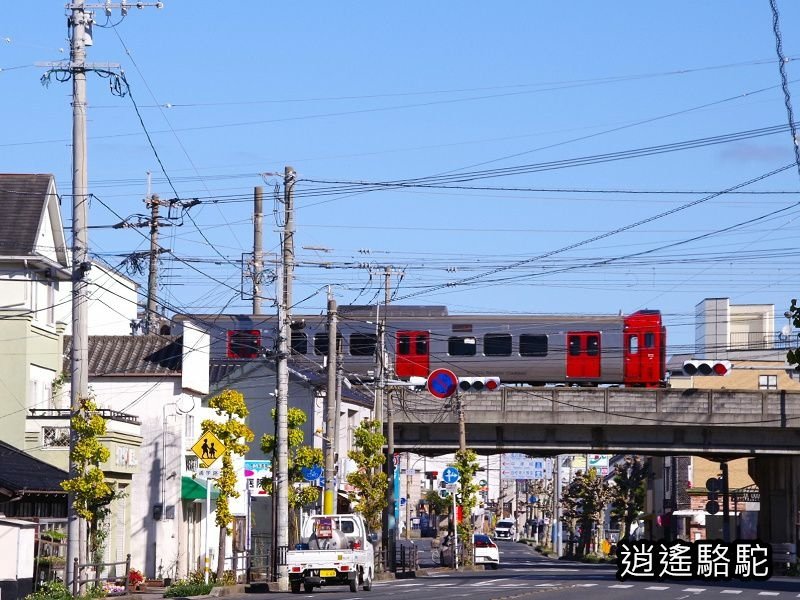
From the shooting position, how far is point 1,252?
118 feet

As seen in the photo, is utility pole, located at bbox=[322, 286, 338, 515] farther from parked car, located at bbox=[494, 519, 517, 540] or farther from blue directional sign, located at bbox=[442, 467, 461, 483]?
parked car, located at bbox=[494, 519, 517, 540]

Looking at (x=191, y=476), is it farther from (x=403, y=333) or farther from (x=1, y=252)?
(x=403, y=333)

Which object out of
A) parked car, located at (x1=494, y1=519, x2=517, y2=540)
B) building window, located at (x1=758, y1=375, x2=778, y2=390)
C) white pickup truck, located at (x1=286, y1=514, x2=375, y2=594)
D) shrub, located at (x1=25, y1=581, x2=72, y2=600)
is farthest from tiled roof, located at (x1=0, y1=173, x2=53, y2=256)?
parked car, located at (x1=494, y1=519, x2=517, y2=540)

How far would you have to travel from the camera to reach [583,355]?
5225 cm

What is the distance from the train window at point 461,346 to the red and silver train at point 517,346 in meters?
0.04

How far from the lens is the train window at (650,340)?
2029 inches

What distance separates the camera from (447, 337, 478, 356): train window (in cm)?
5297

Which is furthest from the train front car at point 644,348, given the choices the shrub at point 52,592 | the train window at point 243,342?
the shrub at point 52,592

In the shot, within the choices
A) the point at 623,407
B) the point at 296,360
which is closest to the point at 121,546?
the point at 296,360

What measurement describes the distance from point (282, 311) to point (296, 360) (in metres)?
19.5

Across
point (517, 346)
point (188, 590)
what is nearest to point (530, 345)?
point (517, 346)

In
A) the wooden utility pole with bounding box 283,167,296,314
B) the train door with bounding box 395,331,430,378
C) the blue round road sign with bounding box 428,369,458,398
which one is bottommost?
the blue round road sign with bounding box 428,369,458,398

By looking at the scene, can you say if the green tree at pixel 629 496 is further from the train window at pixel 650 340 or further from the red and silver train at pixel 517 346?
the train window at pixel 650 340

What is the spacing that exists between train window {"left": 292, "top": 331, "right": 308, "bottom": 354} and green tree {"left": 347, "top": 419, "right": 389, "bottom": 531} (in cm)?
732
